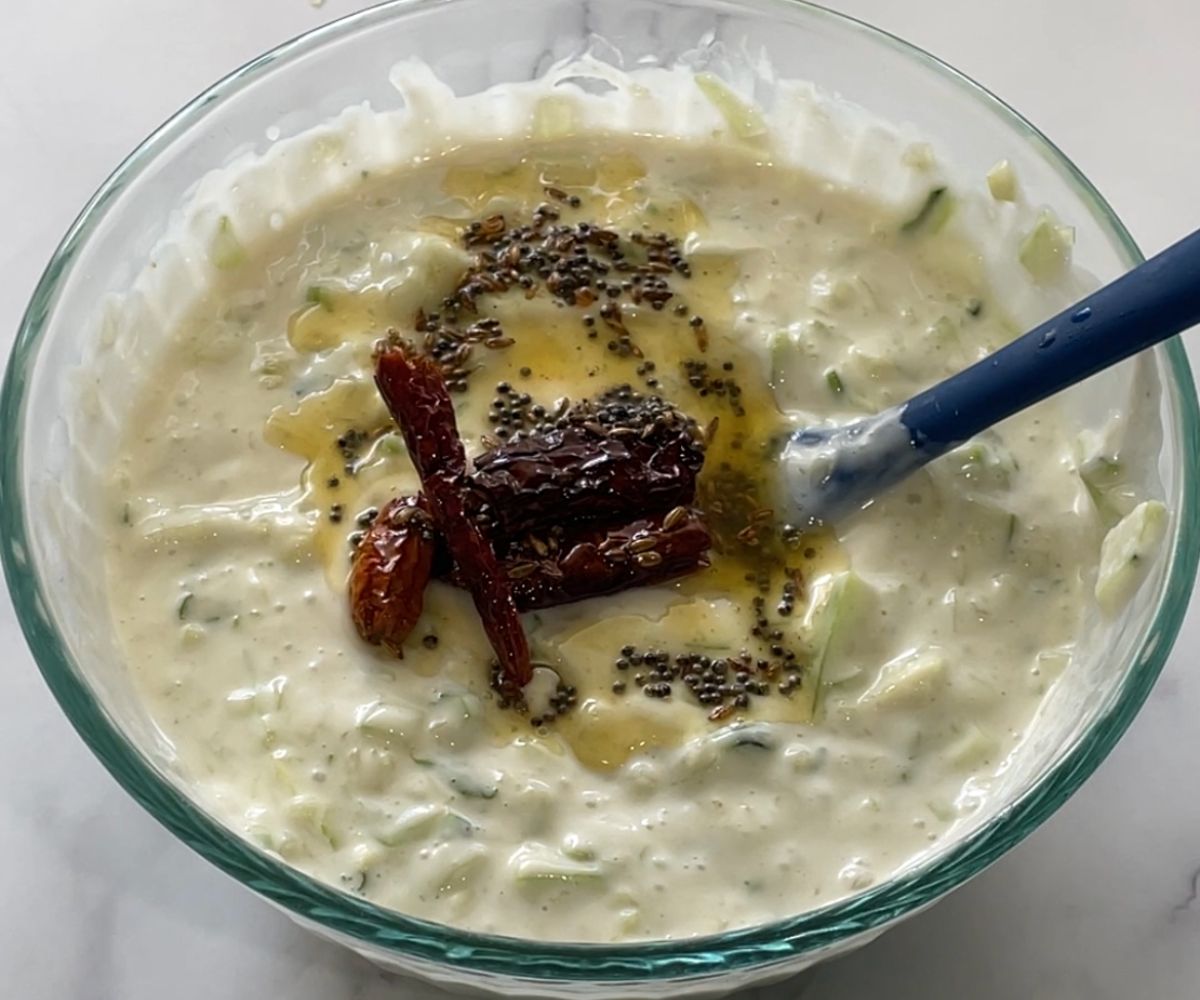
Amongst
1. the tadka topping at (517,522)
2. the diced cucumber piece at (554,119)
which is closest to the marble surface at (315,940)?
the tadka topping at (517,522)

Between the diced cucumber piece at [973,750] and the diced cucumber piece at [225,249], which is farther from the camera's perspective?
the diced cucumber piece at [225,249]

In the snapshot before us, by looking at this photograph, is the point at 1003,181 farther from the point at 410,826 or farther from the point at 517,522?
the point at 410,826

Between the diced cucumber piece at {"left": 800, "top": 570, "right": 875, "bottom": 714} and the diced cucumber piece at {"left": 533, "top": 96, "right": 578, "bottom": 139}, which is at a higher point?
the diced cucumber piece at {"left": 533, "top": 96, "right": 578, "bottom": 139}

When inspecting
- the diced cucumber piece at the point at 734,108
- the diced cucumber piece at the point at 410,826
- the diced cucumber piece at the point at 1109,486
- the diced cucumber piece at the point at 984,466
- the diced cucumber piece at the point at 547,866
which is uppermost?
the diced cucumber piece at the point at 734,108

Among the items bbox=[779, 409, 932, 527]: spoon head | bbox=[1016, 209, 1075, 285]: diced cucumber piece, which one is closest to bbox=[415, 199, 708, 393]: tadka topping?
bbox=[779, 409, 932, 527]: spoon head

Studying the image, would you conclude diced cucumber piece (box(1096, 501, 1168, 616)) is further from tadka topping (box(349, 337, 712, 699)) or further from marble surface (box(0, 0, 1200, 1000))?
tadka topping (box(349, 337, 712, 699))

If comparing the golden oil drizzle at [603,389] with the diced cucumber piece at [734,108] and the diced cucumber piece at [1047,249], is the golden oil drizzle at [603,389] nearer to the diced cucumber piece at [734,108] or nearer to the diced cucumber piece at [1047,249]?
the diced cucumber piece at [734,108]
